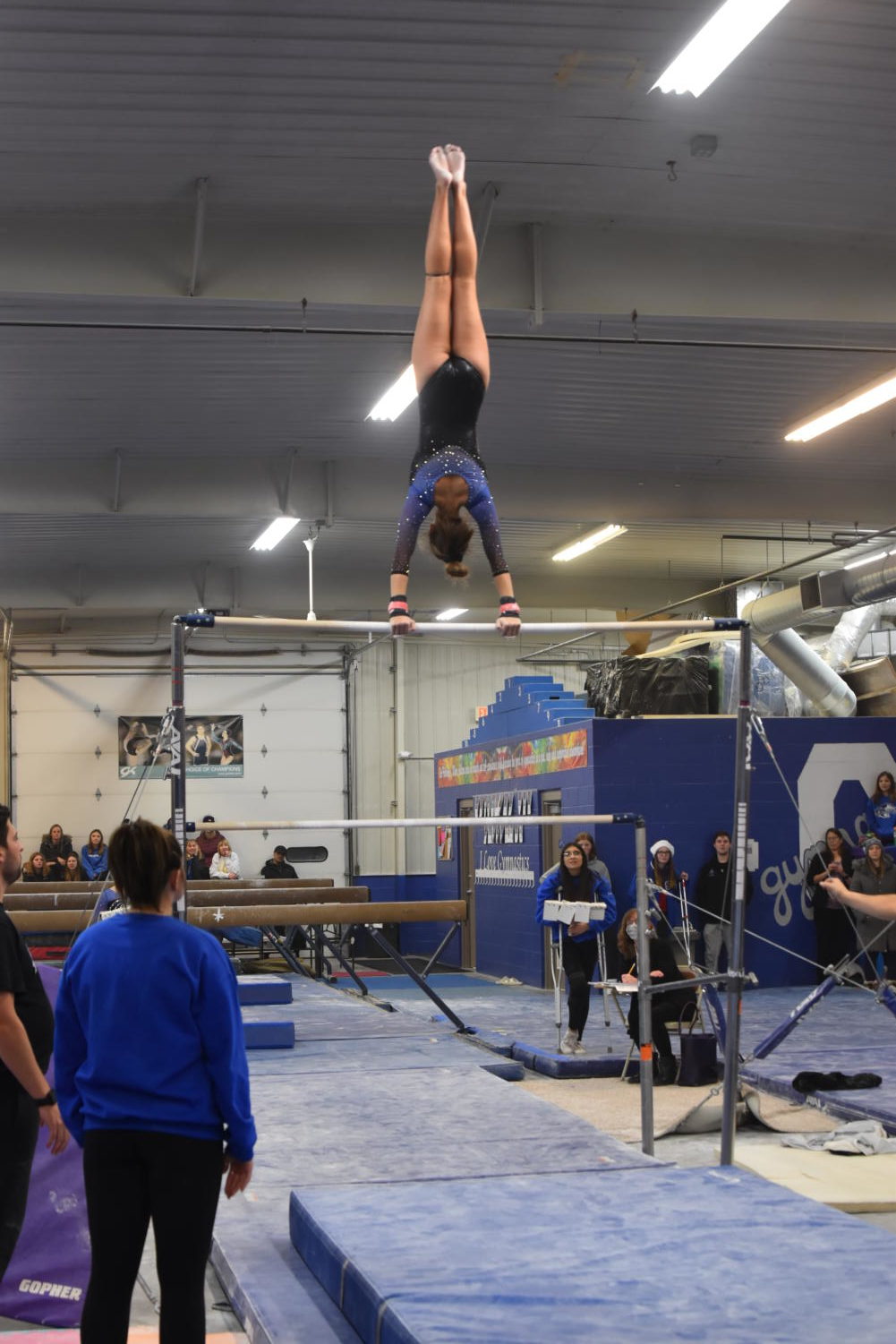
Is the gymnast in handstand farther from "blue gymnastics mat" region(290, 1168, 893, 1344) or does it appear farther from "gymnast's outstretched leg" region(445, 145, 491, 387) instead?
"blue gymnastics mat" region(290, 1168, 893, 1344)

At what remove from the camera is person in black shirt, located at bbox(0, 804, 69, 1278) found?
343cm

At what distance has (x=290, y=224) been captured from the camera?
8.39 meters

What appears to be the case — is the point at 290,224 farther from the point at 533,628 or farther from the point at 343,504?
the point at 343,504

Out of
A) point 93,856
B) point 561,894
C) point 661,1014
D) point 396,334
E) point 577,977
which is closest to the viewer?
point 396,334

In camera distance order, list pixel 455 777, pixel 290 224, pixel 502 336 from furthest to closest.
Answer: pixel 455 777 < pixel 502 336 < pixel 290 224

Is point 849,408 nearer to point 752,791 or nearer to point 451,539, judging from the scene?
point 752,791

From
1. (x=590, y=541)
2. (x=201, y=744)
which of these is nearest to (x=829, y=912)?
(x=590, y=541)

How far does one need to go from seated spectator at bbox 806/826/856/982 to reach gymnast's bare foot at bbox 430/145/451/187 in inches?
386

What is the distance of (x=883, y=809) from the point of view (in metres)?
14.3

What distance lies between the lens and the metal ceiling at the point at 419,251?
21.3ft

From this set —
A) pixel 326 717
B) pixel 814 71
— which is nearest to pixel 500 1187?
pixel 814 71

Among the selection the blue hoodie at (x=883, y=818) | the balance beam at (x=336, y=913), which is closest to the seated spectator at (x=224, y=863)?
the balance beam at (x=336, y=913)

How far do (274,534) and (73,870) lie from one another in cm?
653

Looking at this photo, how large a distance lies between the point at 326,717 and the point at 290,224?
1366 centimetres
